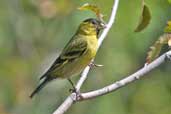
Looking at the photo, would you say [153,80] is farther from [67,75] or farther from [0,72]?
[67,75]

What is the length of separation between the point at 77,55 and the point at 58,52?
2525 mm

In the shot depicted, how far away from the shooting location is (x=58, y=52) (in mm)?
8016

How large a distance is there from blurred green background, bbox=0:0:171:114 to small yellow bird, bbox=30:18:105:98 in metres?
1.59

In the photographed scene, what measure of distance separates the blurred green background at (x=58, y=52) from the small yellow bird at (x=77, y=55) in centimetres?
159

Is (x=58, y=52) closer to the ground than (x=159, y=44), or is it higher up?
closer to the ground

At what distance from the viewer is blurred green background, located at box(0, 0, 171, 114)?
754 centimetres

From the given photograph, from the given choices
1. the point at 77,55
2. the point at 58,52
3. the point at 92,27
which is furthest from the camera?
the point at 58,52

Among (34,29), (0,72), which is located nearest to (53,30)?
(34,29)

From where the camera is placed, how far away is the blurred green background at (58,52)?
24.7 feet

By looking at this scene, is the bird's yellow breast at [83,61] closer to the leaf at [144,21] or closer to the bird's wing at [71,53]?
the bird's wing at [71,53]

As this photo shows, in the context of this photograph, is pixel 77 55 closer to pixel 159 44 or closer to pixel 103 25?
pixel 103 25

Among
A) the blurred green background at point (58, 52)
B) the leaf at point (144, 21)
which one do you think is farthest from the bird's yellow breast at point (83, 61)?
the blurred green background at point (58, 52)

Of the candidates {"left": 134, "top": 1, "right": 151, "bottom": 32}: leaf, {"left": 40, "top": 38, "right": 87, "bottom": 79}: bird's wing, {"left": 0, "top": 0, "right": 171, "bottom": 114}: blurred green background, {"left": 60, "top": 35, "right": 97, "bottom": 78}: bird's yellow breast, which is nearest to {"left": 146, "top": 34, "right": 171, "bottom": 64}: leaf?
{"left": 134, "top": 1, "right": 151, "bottom": 32}: leaf

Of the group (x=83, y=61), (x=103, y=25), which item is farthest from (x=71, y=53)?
(x=103, y=25)
